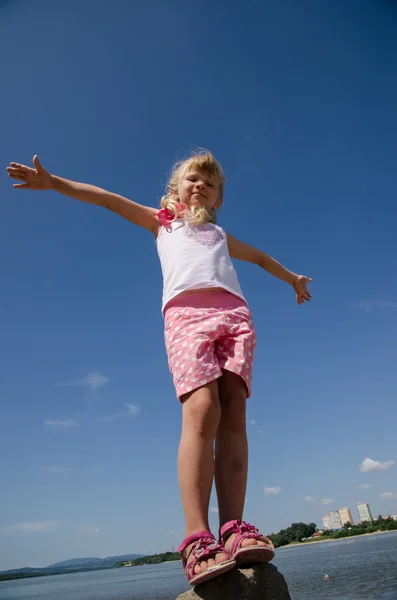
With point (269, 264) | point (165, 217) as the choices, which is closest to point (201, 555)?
point (165, 217)

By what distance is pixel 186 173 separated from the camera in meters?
2.98

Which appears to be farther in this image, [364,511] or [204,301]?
[364,511]

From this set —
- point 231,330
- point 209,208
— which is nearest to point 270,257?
point 209,208

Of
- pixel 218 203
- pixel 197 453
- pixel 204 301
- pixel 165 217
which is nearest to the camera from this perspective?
pixel 197 453

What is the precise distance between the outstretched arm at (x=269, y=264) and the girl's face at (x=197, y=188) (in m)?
0.33

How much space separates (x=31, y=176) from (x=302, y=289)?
214 centimetres

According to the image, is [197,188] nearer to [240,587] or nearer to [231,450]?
[231,450]

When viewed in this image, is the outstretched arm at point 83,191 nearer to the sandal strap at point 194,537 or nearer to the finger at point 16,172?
the finger at point 16,172

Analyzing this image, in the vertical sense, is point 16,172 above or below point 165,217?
above

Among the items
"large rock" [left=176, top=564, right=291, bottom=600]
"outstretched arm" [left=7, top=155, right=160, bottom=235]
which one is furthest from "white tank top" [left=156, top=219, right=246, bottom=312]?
"large rock" [left=176, top=564, right=291, bottom=600]

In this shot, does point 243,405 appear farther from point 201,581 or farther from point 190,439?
point 201,581

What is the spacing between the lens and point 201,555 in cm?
170

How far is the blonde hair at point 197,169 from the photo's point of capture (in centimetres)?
288

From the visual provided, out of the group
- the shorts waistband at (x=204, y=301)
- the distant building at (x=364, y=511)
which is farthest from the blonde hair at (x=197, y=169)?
the distant building at (x=364, y=511)
